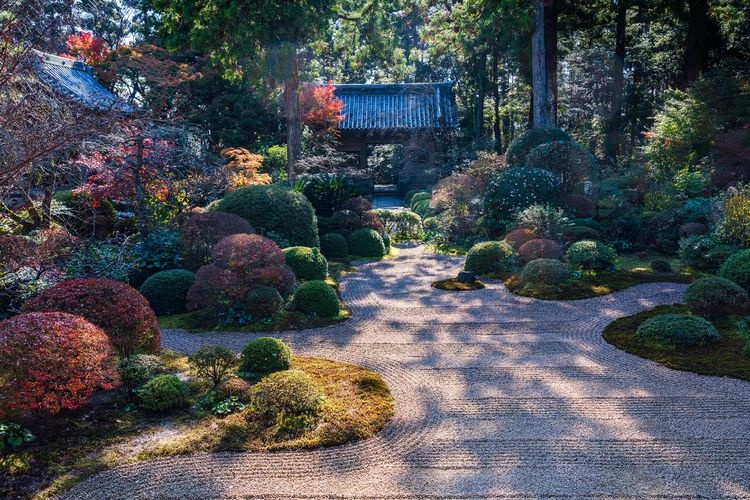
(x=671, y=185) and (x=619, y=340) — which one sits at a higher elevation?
(x=671, y=185)

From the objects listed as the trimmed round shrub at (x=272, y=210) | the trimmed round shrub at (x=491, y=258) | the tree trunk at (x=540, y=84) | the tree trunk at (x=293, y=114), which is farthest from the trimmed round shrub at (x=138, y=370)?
the tree trunk at (x=540, y=84)

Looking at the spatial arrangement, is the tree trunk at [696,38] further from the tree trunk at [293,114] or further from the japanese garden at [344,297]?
the tree trunk at [293,114]

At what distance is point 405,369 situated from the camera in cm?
718

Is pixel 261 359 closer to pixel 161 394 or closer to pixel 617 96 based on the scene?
pixel 161 394

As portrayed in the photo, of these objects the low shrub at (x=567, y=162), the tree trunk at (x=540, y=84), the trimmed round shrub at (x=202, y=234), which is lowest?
the trimmed round shrub at (x=202, y=234)

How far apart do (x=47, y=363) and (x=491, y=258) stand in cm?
906

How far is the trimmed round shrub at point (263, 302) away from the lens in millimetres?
9008

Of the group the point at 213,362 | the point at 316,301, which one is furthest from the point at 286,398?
the point at 316,301

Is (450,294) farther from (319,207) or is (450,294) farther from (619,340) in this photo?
(319,207)

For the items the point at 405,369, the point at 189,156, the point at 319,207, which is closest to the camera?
the point at 405,369

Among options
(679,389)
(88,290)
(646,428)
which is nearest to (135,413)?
(88,290)

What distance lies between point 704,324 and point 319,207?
33.5 ft

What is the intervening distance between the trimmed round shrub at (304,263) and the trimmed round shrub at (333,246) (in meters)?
3.16

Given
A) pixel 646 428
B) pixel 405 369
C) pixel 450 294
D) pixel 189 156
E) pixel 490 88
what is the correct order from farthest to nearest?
pixel 490 88 → pixel 189 156 → pixel 450 294 → pixel 405 369 → pixel 646 428
